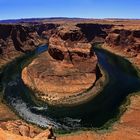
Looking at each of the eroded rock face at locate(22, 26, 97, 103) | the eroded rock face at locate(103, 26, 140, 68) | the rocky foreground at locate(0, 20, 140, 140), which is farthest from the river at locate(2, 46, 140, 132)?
the eroded rock face at locate(103, 26, 140, 68)

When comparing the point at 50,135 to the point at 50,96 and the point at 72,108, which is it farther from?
the point at 50,96

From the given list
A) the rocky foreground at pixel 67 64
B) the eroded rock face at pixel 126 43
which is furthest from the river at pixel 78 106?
the eroded rock face at pixel 126 43

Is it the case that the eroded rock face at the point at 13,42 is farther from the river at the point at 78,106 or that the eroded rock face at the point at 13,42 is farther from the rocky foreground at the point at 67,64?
the river at the point at 78,106

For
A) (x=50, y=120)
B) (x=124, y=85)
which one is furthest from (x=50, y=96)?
(x=124, y=85)

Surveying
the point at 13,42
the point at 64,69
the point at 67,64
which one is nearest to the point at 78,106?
the point at 64,69

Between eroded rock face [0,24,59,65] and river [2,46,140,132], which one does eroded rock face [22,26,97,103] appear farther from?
eroded rock face [0,24,59,65]

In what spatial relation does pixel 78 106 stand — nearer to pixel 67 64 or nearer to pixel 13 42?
pixel 67 64

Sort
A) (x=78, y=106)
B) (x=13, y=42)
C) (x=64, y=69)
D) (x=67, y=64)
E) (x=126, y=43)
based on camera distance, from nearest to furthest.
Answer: (x=78, y=106)
(x=64, y=69)
(x=67, y=64)
(x=126, y=43)
(x=13, y=42)
